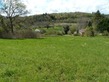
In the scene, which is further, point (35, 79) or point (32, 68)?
point (32, 68)

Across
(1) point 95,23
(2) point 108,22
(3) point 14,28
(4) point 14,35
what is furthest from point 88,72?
(1) point 95,23

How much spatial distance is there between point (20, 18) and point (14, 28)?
254 cm

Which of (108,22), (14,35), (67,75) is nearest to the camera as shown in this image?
(67,75)

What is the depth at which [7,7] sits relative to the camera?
58906 millimetres

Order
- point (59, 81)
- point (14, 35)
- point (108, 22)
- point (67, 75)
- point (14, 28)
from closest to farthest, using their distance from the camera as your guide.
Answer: point (59, 81) → point (67, 75) → point (14, 35) → point (14, 28) → point (108, 22)

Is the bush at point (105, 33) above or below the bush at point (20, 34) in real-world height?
below

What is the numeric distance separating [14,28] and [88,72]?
4755cm

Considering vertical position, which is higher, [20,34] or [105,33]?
[20,34]

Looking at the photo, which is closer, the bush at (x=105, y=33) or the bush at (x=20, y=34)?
the bush at (x=20, y=34)

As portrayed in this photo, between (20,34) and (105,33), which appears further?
(105,33)

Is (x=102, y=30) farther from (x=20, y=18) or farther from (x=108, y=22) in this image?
(x=20, y=18)

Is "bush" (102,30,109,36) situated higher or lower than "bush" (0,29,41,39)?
lower

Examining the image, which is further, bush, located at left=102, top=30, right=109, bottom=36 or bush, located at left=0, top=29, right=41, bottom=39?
bush, located at left=102, top=30, right=109, bottom=36

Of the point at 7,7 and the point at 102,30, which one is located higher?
the point at 7,7
